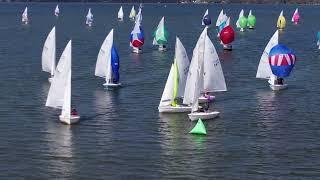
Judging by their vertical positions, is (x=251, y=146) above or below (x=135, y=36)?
below

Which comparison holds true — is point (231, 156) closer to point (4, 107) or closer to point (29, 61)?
point (4, 107)

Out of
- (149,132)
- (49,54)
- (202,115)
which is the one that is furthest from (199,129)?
(49,54)

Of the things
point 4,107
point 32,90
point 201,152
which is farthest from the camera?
Answer: point 32,90

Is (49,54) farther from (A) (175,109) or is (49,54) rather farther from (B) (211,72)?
(A) (175,109)

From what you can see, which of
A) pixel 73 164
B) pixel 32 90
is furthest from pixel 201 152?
pixel 32 90

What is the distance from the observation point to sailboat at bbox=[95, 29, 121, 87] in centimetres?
8369

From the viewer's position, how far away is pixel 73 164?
51.3 m

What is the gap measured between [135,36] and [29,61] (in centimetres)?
2076

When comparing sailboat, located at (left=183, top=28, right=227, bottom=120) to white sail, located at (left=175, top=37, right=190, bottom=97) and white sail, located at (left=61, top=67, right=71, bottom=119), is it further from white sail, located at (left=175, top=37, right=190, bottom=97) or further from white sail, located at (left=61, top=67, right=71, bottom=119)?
white sail, located at (left=61, top=67, right=71, bottom=119)

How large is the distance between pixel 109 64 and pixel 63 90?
18.8m

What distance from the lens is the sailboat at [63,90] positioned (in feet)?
207

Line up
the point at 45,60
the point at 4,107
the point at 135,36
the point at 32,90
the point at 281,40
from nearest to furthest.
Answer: the point at 4,107
the point at 32,90
the point at 45,60
the point at 135,36
the point at 281,40

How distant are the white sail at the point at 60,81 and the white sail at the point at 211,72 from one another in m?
15.3

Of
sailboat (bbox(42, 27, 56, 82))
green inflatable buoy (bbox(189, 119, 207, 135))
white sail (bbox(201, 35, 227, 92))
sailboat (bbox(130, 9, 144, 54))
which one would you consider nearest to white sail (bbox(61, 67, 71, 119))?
green inflatable buoy (bbox(189, 119, 207, 135))
